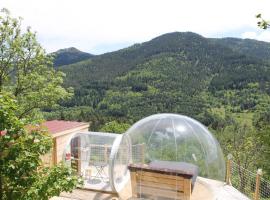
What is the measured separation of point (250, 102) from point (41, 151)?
3262 inches

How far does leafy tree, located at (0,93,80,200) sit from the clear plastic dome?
3.66 meters

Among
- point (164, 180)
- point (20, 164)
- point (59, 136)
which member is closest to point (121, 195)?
point (164, 180)

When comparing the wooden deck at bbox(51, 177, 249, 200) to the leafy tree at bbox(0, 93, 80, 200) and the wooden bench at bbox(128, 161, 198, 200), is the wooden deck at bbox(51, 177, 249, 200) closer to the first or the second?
the wooden bench at bbox(128, 161, 198, 200)

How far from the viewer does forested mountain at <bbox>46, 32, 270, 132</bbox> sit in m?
82.1

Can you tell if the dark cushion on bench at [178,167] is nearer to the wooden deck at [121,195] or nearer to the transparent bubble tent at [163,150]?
the transparent bubble tent at [163,150]

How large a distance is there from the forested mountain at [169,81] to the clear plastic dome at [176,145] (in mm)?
56205

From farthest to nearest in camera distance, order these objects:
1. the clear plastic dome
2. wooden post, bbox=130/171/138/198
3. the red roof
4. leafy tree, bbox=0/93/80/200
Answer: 1. the red roof
2. wooden post, bbox=130/171/138/198
3. the clear plastic dome
4. leafy tree, bbox=0/93/80/200

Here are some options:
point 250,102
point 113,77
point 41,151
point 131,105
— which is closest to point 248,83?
point 250,102

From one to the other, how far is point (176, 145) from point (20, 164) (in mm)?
4576

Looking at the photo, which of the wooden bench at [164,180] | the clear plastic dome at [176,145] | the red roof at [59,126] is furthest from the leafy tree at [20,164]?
the red roof at [59,126]

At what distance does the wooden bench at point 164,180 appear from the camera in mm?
7637

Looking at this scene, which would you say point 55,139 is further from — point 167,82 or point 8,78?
point 167,82

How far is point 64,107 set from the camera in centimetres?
9612

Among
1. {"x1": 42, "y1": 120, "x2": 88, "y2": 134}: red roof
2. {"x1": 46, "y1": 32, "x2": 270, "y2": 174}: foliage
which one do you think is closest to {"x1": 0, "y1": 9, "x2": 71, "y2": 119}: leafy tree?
{"x1": 42, "y1": 120, "x2": 88, "y2": 134}: red roof
